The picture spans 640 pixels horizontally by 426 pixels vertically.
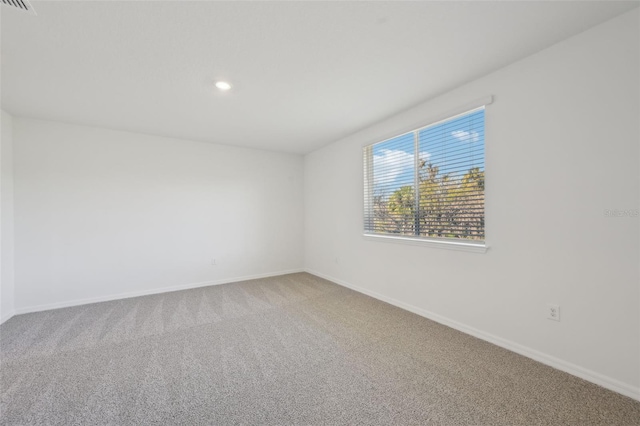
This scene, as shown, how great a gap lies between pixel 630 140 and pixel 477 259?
4.30 ft

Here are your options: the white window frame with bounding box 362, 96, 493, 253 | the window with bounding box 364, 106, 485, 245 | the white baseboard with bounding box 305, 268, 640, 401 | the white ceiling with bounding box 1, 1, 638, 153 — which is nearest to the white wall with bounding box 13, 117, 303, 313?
the white ceiling with bounding box 1, 1, 638, 153

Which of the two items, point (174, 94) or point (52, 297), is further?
point (52, 297)

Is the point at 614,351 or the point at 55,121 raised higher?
the point at 55,121

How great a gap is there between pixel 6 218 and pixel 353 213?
4396 millimetres

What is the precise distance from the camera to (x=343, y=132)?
13.0 feet

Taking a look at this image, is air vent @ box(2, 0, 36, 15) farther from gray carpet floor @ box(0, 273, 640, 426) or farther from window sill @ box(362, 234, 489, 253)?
window sill @ box(362, 234, 489, 253)

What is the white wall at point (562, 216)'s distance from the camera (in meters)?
1.66

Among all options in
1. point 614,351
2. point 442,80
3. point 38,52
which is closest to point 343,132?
point 442,80

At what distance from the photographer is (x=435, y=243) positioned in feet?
9.16

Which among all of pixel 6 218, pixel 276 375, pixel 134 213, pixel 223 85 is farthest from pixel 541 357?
pixel 6 218

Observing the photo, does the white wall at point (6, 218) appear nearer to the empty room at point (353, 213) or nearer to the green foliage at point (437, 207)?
the empty room at point (353, 213)

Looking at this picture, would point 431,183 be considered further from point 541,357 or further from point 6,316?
point 6,316

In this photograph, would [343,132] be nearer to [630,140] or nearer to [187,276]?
[630,140]

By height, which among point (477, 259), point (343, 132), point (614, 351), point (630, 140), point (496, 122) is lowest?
point (614, 351)
